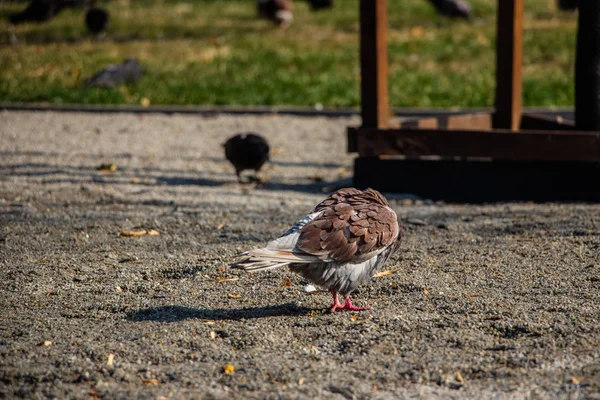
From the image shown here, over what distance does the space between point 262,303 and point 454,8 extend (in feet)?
52.3

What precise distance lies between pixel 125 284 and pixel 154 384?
1.43 m

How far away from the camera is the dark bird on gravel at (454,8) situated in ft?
62.5

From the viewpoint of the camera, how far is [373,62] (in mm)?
7172

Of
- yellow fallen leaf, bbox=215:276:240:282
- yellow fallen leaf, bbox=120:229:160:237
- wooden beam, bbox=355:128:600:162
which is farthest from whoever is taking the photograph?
wooden beam, bbox=355:128:600:162

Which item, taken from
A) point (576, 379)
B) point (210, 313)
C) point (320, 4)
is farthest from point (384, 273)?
point (320, 4)

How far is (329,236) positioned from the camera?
13.3 ft

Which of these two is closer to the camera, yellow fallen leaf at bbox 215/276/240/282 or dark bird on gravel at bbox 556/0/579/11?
yellow fallen leaf at bbox 215/276/240/282

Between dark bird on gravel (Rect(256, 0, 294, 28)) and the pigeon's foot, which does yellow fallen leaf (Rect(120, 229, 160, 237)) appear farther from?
dark bird on gravel (Rect(256, 0, 294, 28))

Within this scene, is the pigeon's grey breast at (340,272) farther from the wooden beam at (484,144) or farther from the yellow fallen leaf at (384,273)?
the wooden beam at (484,144)

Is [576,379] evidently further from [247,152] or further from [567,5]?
[567,5]

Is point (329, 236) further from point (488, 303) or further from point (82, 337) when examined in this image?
point (82, 337)

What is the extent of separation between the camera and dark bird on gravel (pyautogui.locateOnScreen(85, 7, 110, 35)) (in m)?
18.1

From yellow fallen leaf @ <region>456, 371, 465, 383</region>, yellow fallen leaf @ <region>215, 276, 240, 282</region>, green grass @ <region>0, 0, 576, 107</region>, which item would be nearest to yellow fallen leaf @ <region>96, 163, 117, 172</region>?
yellow fallen leaf @ <region>215, 276, 240, 282</region>

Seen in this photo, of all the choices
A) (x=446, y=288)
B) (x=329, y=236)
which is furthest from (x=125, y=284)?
(x=446, y=288)
